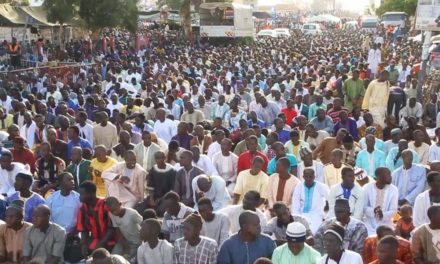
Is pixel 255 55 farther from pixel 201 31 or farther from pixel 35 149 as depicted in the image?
pixel 35 149

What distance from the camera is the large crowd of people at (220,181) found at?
604cm

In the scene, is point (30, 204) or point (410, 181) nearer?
point (30, 204)

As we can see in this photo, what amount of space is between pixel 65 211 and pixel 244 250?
7.70 ft

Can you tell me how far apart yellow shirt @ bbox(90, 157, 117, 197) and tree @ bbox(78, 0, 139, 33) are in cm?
1822

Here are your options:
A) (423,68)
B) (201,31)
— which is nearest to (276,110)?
(423,68)

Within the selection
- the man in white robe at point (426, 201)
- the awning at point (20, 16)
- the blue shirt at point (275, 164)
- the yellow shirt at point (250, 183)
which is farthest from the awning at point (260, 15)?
the man in white robe at point (426, 201)

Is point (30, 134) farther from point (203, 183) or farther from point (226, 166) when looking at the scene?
point (203, 183)

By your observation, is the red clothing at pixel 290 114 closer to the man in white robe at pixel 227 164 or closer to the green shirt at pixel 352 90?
the green shirt at pixel 352 90

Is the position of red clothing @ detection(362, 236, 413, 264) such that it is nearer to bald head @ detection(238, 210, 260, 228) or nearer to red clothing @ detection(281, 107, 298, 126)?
bald head @ detection(238, 210, 260, 228)

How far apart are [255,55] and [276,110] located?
12.2m

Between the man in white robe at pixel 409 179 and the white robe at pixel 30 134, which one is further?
the white robe at pixel 30 134

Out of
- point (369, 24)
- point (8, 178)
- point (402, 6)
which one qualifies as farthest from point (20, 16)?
point (369, 24)

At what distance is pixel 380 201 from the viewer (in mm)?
7453

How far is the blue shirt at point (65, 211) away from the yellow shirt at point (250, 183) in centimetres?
187
